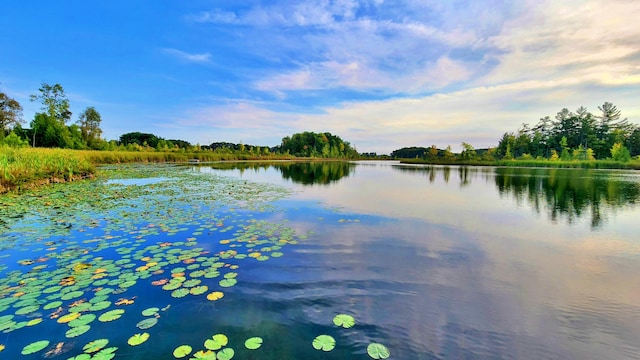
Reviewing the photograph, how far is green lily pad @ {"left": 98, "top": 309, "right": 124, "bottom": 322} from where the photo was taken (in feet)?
9.07

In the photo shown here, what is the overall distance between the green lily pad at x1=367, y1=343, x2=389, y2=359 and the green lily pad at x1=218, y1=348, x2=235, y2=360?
1.23 meters

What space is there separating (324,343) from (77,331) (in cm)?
237

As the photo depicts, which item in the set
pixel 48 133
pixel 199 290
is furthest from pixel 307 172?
pixel 48 133

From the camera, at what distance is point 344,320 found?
295 centimetres

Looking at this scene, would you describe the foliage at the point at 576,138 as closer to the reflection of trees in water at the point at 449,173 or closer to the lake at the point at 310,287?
the reflection of trees in water at the point at 449,173

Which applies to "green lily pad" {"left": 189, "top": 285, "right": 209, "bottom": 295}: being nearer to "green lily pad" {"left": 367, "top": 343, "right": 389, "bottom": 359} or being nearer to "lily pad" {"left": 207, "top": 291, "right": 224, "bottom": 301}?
"lily pad" {"left": 207, "top": 291, "right": 224, "bottom": 301}

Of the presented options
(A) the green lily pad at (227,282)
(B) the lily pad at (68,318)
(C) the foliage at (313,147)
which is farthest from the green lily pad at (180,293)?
(C) the foliage at (313,147)

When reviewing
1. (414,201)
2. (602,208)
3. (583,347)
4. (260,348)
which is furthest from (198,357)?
(602,208)

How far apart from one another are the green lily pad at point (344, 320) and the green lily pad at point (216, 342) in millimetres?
1138

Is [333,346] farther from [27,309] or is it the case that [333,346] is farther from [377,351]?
[27,309]

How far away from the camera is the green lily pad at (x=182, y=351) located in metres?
2.32

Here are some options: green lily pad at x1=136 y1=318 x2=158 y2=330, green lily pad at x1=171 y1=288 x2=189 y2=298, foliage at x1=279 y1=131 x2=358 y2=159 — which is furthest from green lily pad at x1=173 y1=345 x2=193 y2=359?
foliage at x1=279 y1=131 x2=358 y2=159

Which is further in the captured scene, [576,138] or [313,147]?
[313,147]

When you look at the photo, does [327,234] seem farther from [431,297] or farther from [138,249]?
[138,249]
